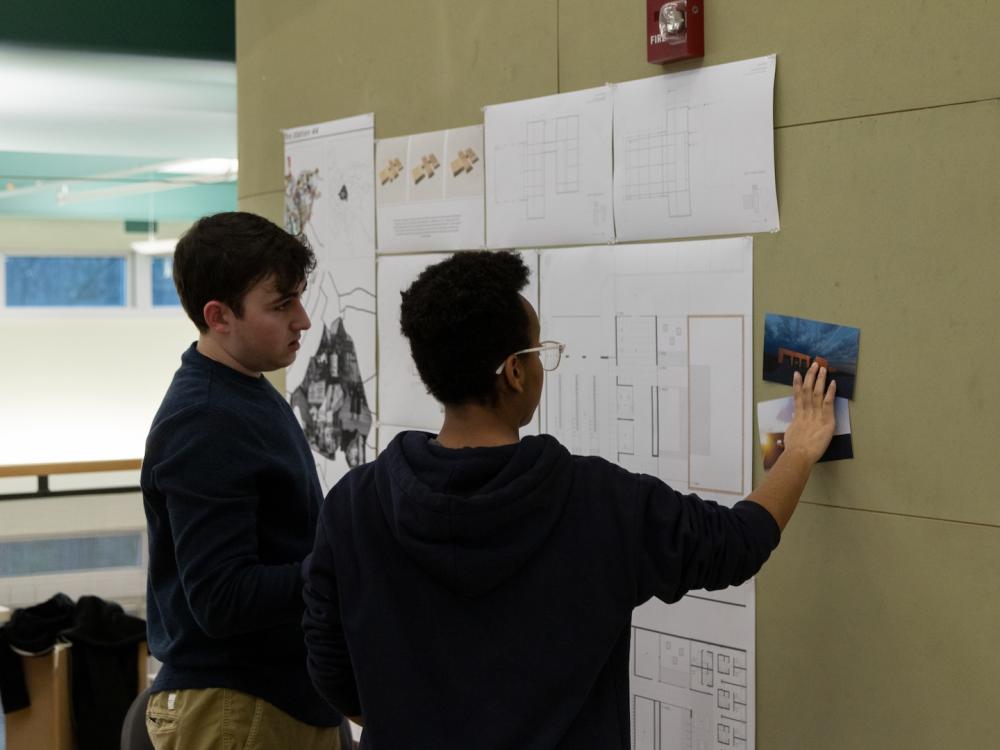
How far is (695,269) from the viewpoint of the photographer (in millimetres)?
1814

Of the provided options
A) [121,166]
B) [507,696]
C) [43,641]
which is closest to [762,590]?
[507,696]

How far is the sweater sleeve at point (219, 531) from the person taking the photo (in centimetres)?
143

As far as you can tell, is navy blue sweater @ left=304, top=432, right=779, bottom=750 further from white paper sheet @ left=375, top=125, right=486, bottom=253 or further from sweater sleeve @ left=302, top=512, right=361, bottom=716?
white paper sheet @ left=375, top=125, right=486, bottom=253

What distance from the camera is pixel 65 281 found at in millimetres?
12273

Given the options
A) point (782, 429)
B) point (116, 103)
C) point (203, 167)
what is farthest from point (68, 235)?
point (782, 429)

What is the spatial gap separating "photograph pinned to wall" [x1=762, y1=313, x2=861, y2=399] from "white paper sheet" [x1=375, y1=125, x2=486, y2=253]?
749mm

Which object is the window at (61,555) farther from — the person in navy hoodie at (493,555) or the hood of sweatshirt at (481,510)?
the hood of sweatshirt at (481,510)

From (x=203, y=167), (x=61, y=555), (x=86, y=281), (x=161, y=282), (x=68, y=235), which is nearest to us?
(x=61, y=555)

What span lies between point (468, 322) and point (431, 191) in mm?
1171

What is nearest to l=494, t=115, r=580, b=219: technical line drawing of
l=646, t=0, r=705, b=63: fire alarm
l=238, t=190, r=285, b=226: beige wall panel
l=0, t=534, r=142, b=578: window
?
l=646, t=0, r=705, b=63: fire alarm

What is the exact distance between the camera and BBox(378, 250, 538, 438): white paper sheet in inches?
93.3

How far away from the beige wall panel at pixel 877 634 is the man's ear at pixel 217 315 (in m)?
0.99

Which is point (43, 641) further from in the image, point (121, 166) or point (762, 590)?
point (121, 166)

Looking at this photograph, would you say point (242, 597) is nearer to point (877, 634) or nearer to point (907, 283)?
point (877, 634)
